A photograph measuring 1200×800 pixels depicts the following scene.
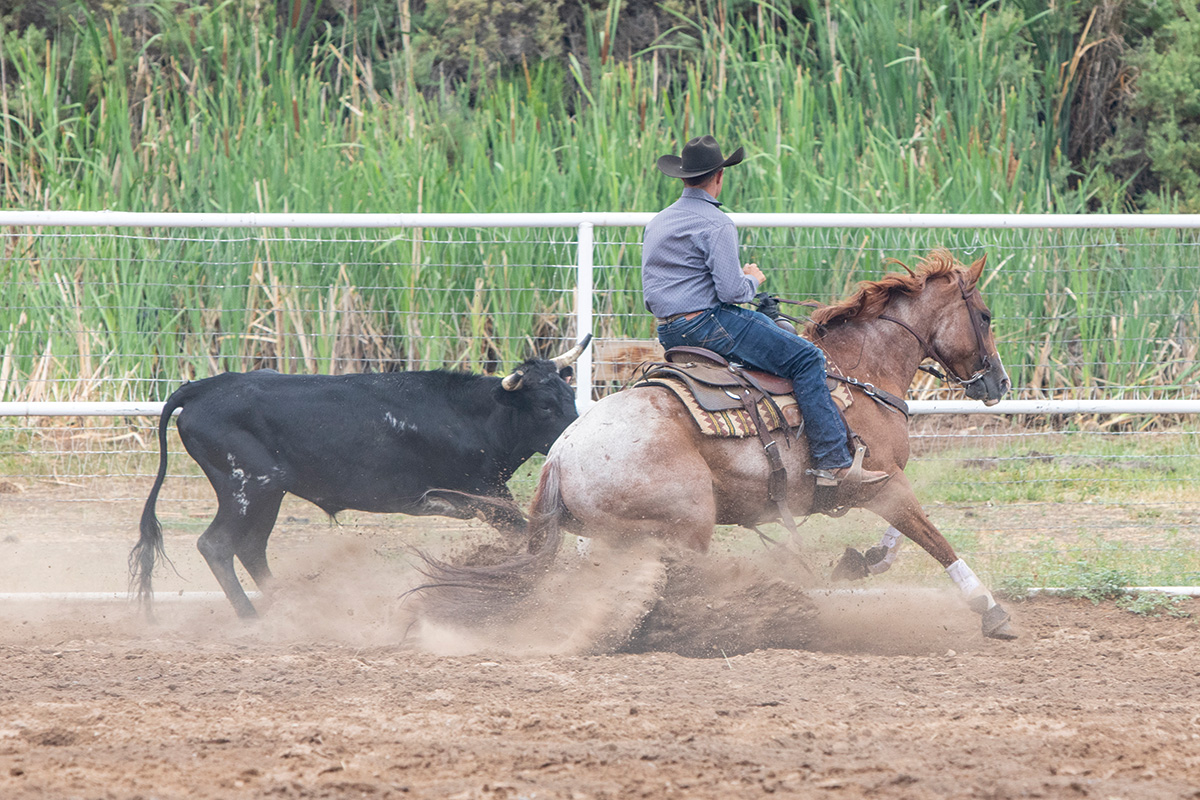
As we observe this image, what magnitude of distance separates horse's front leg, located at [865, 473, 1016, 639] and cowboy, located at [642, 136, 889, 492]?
12cm

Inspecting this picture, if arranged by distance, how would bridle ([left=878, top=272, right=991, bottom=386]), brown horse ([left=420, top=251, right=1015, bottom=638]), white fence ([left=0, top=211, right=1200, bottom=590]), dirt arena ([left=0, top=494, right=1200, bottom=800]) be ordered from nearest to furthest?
dirt arena ([left=0, top=494, right=1200, bottom=800]) < brown horse ([left=420, top=251, right=1015, bottom=638]) < bridle ([left=878, top=272, right=991, bottom=386]) < white fence ([left=0, top=211, right=1200, bottom=590])

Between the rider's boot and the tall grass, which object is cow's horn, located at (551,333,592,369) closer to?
the tall grass

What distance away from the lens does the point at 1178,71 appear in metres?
10.5

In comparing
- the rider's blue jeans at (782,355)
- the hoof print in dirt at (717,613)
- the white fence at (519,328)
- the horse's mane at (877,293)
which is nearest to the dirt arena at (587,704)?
the hoof print in dirt at (717,613)

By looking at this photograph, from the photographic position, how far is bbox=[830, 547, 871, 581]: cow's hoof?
537 cm

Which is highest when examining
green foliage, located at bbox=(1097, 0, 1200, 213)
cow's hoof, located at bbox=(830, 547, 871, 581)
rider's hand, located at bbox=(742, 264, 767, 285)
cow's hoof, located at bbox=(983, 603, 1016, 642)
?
green foliage, located at bbox=(1097, 0, 1200, 213)

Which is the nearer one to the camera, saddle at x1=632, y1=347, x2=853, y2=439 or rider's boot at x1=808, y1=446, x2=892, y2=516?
saddle at x1=632, y1=347, x2=853, y2=439

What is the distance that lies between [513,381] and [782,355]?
51.9 inches

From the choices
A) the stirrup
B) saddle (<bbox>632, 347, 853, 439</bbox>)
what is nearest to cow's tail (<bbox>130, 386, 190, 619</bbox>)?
saddle (<bbox>632, 347, 853, 439</bbox>)

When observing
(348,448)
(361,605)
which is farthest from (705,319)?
(361,605)

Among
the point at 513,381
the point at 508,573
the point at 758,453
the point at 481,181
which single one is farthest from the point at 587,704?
the point at 481,181

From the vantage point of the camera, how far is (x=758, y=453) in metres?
4.95

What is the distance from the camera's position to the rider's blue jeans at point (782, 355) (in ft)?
16.2

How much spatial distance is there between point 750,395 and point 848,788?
2.09m
